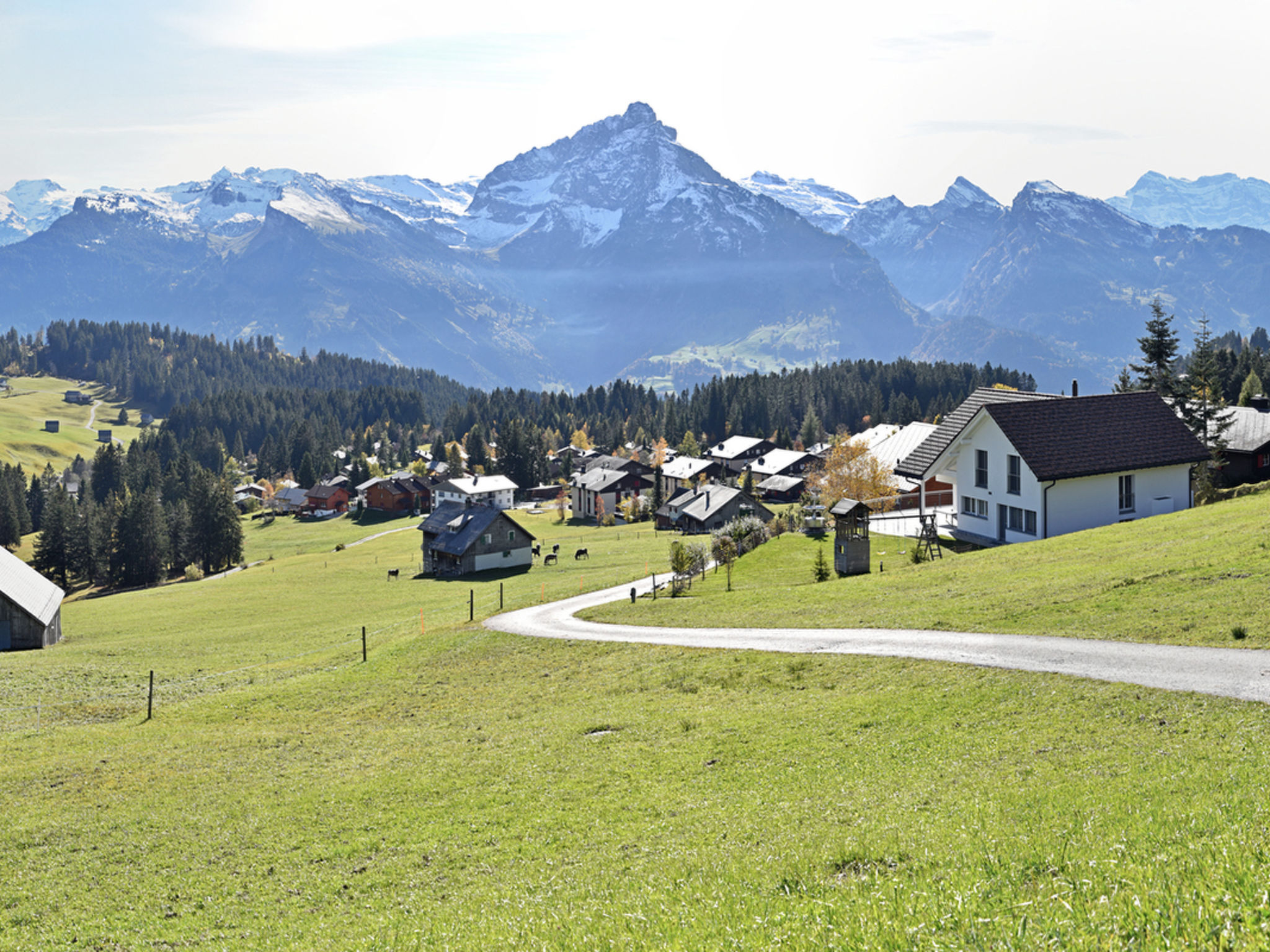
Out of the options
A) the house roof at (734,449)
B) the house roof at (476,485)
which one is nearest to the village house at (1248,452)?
the house roof at (734,449)

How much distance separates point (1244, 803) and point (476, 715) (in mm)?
22850

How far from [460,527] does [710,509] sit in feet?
121

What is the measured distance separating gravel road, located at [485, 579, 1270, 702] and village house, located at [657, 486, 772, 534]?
77.7m

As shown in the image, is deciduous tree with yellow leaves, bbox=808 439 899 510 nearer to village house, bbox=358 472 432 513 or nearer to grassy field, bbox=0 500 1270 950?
grassy field, bbox=0 500 1270 950

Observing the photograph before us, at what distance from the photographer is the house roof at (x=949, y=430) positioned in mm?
60875

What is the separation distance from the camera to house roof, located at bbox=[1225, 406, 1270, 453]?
249ft

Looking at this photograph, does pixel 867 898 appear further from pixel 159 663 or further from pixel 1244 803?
Answer: pixel 159 663

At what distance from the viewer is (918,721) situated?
21.7m

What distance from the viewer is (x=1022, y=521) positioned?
5675cm

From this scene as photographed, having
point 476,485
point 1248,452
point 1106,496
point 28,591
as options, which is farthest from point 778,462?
point 28,591

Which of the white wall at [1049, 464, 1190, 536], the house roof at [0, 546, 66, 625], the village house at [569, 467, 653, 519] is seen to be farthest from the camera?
the village house at [569, 467, 653, 519]

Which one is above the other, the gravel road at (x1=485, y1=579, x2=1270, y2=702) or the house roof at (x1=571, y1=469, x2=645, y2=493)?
the house roof at (x1=571, y1=469, x2=645, y2=493)

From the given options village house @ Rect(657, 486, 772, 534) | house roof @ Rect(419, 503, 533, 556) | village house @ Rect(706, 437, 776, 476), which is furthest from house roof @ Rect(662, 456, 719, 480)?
house roof @ Rect(419, 503, 533, 556)

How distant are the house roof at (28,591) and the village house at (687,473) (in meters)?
110
